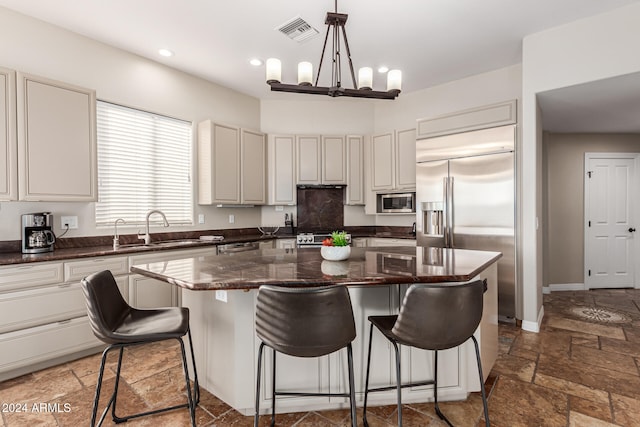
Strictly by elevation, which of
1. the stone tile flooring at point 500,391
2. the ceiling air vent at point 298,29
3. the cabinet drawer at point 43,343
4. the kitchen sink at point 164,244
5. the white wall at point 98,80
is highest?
the ceiling air vent at point 298,29

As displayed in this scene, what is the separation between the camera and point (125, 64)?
11.7ft

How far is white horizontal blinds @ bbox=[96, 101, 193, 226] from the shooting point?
11.4 ft

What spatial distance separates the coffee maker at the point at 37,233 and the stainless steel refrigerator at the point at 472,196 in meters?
3.93

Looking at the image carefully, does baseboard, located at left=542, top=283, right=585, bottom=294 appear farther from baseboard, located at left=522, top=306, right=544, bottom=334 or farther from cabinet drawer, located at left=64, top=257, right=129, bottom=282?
cabinet drawer, located at left=64, top=257, right=129, bottom=282

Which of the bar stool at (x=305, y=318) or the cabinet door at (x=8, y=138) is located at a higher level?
the cabinet door at (x=8, y=138)

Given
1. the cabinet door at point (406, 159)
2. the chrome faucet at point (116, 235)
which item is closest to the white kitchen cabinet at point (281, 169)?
the cabinet door at point (406, 159)

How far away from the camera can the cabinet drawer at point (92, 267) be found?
268cm

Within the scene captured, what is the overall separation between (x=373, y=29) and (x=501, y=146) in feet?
6.08

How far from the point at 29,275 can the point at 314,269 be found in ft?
7.34

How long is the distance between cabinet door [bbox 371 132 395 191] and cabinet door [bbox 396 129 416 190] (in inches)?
3.6

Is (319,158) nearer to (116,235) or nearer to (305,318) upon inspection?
(116,235)

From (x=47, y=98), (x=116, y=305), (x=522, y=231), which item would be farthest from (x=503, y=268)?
(x=47, y=98)

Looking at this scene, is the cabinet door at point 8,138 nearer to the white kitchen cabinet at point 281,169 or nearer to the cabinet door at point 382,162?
the white kitchen cabinet at point 281,169

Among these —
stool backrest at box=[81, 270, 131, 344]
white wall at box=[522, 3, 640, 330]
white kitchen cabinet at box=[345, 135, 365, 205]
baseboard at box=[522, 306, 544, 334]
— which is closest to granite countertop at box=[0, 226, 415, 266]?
white kitchen cabinet at box=[345, 135, 365, 205]
